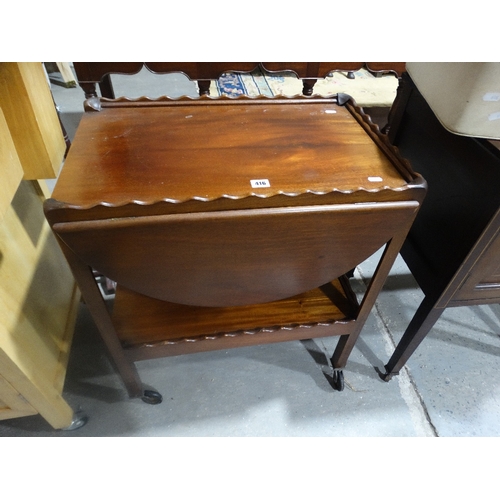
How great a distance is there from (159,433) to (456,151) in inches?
42.2

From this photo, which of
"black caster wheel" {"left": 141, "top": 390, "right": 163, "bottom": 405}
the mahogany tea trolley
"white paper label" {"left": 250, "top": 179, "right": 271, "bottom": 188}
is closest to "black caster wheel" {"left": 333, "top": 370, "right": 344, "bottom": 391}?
the mahogany tea trolley

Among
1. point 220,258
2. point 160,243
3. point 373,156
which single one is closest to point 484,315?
point 373,156

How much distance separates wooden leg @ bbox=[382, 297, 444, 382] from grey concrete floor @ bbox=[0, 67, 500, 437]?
0.08 metres

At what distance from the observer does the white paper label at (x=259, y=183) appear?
0.68 metres

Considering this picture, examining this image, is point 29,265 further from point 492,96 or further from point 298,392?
point 492,96

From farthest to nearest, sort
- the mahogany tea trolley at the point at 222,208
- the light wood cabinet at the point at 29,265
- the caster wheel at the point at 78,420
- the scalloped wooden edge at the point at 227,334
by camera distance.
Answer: the caster wheel at the point at 78,420, the scalloped wooden edge at the point at 227,334, the light wood cabinet at the point at 29,265, the mahogany tea trolley at the point at 222,208

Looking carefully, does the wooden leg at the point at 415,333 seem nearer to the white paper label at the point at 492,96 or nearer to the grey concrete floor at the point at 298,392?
the grey concrete floor at the point at 298,392

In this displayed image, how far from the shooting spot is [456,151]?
2.65 feet

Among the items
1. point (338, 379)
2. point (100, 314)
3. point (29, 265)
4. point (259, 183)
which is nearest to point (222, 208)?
point (259, 183)

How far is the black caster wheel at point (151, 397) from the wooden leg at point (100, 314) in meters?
0.03

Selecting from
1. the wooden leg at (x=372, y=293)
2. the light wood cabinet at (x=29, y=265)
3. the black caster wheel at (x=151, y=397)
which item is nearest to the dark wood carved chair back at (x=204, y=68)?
the light wood cabinet at (x=29, y=265)

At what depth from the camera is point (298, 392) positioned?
115 centimetres

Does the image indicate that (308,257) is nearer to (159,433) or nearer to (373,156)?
(373,156)

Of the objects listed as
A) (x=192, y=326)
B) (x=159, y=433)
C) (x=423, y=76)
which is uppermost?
(x=423, y=76)
